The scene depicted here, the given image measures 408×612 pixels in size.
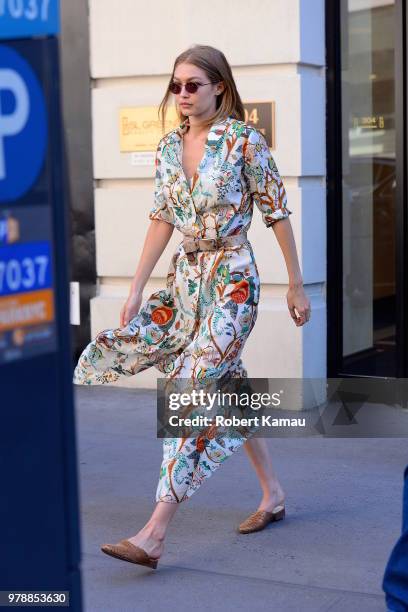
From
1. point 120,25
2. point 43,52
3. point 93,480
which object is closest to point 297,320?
point 93,480

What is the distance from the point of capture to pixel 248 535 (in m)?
4.78

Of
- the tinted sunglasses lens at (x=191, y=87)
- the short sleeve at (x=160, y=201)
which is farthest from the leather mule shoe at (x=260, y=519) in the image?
the tinted sunglasses lens at (x=191, y=87)

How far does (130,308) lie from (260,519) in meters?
1.04

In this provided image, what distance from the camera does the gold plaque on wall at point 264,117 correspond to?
686 centimetres

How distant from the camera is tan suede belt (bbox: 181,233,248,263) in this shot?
177 inches

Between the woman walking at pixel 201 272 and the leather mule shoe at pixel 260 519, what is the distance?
0.45m

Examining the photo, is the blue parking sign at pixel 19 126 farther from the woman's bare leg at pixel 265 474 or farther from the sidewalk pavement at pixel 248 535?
the woman's bare leg at pixel 265 474

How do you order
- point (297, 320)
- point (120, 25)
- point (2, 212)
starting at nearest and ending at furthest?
1. point (2, 212)
2. point (297, 320)
3. point (120, 25)

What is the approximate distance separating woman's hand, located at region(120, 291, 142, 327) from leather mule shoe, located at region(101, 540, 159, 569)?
0.90 metres

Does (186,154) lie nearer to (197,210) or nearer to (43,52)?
(197,210)

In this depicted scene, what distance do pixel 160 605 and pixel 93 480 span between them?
1675mm

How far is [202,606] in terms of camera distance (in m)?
4.02

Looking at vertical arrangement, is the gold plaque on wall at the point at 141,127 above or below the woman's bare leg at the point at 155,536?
above

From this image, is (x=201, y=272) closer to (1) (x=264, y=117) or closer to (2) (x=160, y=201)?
(2) (x=160, y=201)
